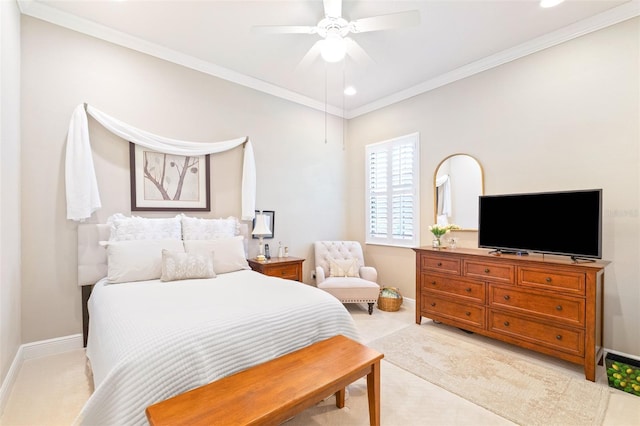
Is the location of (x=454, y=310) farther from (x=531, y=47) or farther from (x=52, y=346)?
(x=52, y=346)

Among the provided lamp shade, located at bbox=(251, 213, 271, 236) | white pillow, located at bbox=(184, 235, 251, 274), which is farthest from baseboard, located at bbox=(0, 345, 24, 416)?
lamp shade, located at bbox=(251, 213, 271, 236)

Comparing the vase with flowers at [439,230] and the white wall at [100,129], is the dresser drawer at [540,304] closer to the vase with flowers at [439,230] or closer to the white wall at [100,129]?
the vase with flowers at [439,230]

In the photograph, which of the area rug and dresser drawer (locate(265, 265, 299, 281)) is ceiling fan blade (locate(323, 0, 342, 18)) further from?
the area rug

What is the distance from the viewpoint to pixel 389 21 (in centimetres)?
223

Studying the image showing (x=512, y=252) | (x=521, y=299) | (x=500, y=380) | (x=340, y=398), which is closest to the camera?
(x=340, y=398)

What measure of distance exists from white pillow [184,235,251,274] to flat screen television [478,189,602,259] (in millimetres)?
2726

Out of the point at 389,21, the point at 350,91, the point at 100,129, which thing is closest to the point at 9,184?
the point at 100,129

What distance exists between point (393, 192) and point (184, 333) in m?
A: 3.76

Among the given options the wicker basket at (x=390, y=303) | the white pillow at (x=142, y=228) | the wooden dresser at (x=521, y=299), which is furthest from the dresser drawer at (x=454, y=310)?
the white pillow at (x=142, y=228)

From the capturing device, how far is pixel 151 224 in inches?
121

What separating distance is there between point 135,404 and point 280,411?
0.64 metres

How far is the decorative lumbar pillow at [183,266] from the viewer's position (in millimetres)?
2656

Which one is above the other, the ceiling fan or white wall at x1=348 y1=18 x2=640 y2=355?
the ceiling fan

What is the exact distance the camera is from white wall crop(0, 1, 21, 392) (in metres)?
2.07
